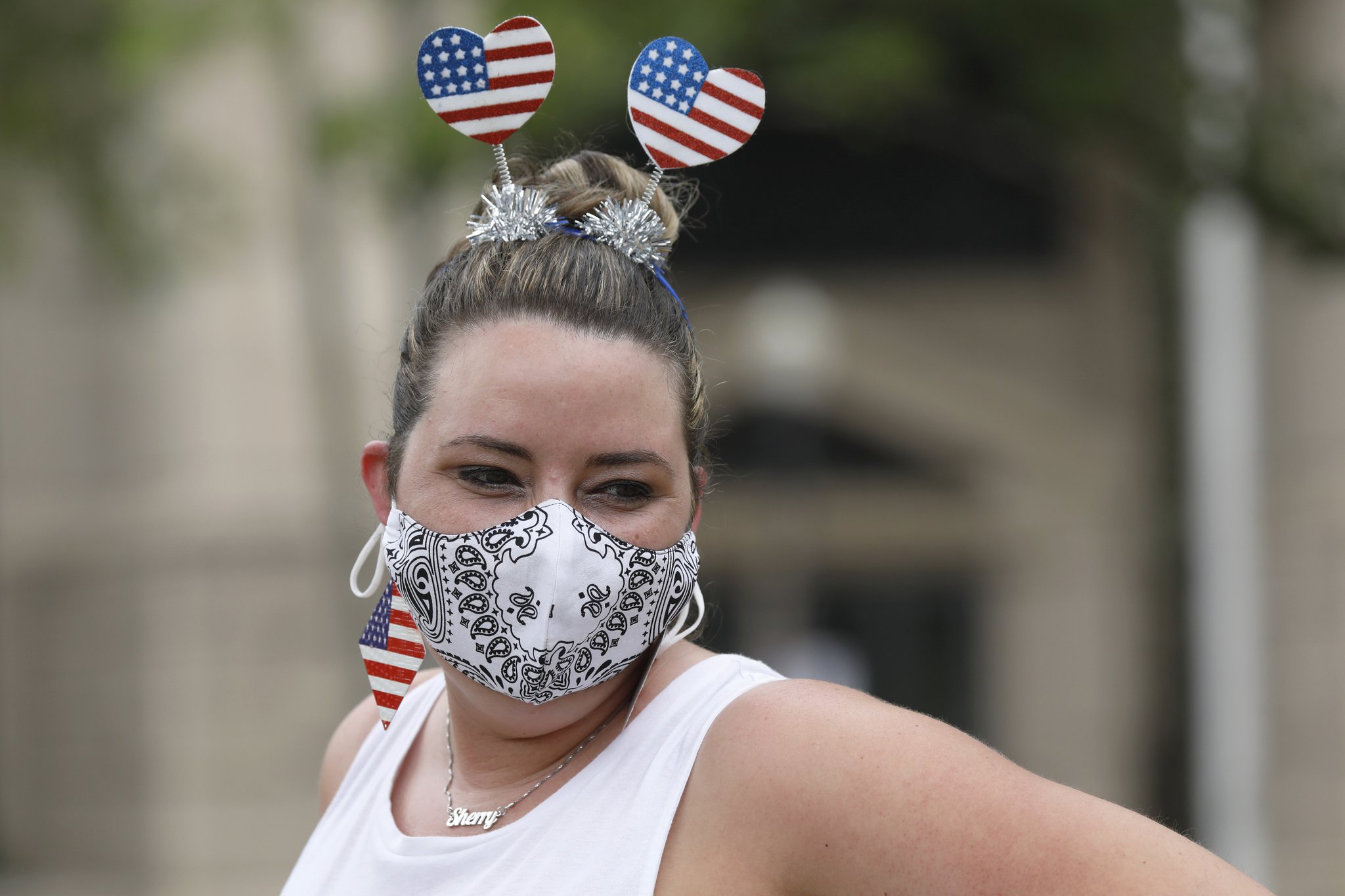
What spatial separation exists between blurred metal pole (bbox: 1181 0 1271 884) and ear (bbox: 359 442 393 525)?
7840 millimetres

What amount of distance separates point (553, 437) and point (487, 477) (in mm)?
137

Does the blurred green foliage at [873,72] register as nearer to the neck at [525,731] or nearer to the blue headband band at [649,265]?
the blue headband band at [649,265]

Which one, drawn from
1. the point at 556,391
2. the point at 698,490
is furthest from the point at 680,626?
the point at 556,391

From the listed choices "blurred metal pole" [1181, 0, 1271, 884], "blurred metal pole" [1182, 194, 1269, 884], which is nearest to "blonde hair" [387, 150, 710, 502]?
"blurred metal pole" [1181, 0, 1271, 884]

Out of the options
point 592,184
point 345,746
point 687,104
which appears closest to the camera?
point 687,104

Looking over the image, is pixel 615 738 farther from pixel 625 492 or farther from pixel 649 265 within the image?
pixel 649 265

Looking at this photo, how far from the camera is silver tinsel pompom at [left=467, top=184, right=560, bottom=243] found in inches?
89.1

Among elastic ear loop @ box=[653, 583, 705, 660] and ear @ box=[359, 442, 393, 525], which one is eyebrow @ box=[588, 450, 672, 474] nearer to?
elastic ear loop @ box=[653, 583, 705, 660]

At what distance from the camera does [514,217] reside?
2285mm

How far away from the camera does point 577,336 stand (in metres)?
2.06

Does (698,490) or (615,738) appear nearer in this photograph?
(615,738)

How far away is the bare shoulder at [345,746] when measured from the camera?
8.59 ft

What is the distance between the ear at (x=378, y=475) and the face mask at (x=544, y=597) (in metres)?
0.21

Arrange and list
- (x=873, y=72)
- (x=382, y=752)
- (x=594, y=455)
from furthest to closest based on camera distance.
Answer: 1. (x=873, y=72)
2. (x=382, y=752)
3. (x=594, y=455)
